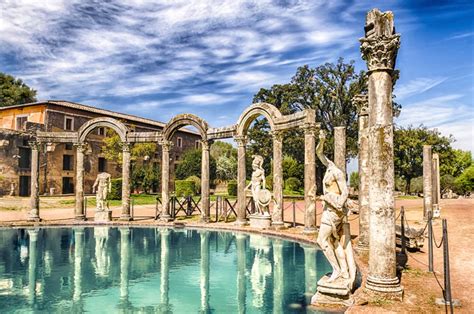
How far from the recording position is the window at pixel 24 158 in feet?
125

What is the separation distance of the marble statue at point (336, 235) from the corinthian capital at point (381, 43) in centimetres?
221

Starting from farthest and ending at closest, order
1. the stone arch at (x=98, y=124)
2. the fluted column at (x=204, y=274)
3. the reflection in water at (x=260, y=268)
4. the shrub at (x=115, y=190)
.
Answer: the shrub at (x=115, y=190) < the stone arch at (x=98, y=124) < the reflection in water at (x=260, y=268) < the fluted column at (x=204, y=274)

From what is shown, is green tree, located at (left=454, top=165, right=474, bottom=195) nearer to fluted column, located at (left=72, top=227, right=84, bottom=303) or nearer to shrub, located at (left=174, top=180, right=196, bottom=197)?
shrub, located at (left=174, top=180, right=196, bottom=197)

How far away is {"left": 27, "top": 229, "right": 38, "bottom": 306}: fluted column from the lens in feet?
25.2

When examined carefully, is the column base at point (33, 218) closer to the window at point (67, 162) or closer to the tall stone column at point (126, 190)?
the tall stone column at point (126, 190)

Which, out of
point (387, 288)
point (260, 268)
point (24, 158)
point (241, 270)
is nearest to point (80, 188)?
point (241, 270)

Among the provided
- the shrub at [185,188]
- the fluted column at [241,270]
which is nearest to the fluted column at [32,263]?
the fluted column at [241,270]

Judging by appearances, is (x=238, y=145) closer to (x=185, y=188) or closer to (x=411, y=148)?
(x=185, y=188)

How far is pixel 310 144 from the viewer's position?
576 inches

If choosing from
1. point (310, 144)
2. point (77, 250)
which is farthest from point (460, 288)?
point (77, 250)

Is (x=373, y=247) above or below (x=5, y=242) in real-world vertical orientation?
above

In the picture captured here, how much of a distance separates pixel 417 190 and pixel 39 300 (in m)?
55.1

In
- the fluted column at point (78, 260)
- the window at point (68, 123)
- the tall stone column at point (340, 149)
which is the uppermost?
Answer: the window at point (68, 123)

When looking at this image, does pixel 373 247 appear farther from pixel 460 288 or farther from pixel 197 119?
pixel 197 119
